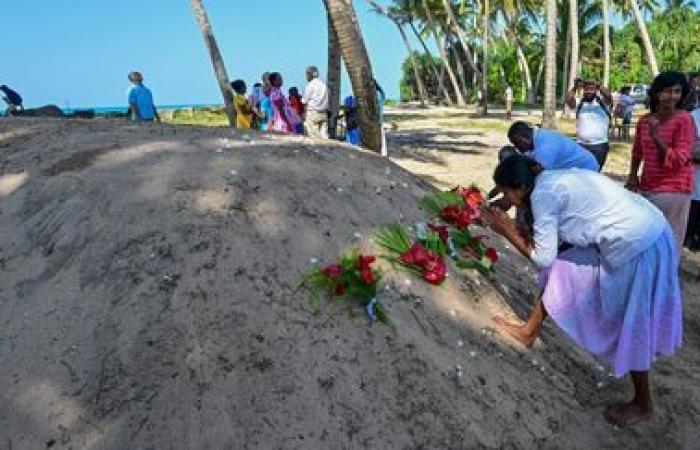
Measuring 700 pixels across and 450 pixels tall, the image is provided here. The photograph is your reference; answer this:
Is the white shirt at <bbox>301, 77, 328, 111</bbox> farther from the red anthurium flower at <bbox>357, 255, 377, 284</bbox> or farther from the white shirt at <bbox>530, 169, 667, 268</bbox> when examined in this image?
the white shirt at <bbox>530, 169, 667, 268</bbox>

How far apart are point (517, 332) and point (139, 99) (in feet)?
28.2

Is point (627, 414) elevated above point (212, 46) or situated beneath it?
situated beneath

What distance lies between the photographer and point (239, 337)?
3.45m

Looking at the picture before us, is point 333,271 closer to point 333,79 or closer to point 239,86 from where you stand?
point 239,86

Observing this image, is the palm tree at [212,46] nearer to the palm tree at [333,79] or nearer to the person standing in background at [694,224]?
the palm tree at [333,79]

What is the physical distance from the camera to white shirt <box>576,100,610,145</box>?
7.50m

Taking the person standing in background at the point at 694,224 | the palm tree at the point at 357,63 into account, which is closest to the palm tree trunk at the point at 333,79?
the palm tree at the point at 357,63

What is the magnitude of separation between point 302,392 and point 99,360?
0.98m

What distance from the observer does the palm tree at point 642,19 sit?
26.0m

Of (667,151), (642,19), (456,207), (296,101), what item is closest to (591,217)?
(456,207)

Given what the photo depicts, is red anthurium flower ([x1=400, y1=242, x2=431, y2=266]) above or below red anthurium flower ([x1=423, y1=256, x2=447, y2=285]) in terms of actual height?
above

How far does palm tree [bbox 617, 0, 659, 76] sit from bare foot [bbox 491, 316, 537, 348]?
2250 centimetres

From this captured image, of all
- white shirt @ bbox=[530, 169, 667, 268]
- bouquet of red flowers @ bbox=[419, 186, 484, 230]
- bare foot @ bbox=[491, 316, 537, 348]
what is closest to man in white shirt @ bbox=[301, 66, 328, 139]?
bouquet of red flowers @ bbox=[419, 186, 484, 230]

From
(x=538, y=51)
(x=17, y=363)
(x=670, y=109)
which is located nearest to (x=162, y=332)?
(x=17, y=363)
